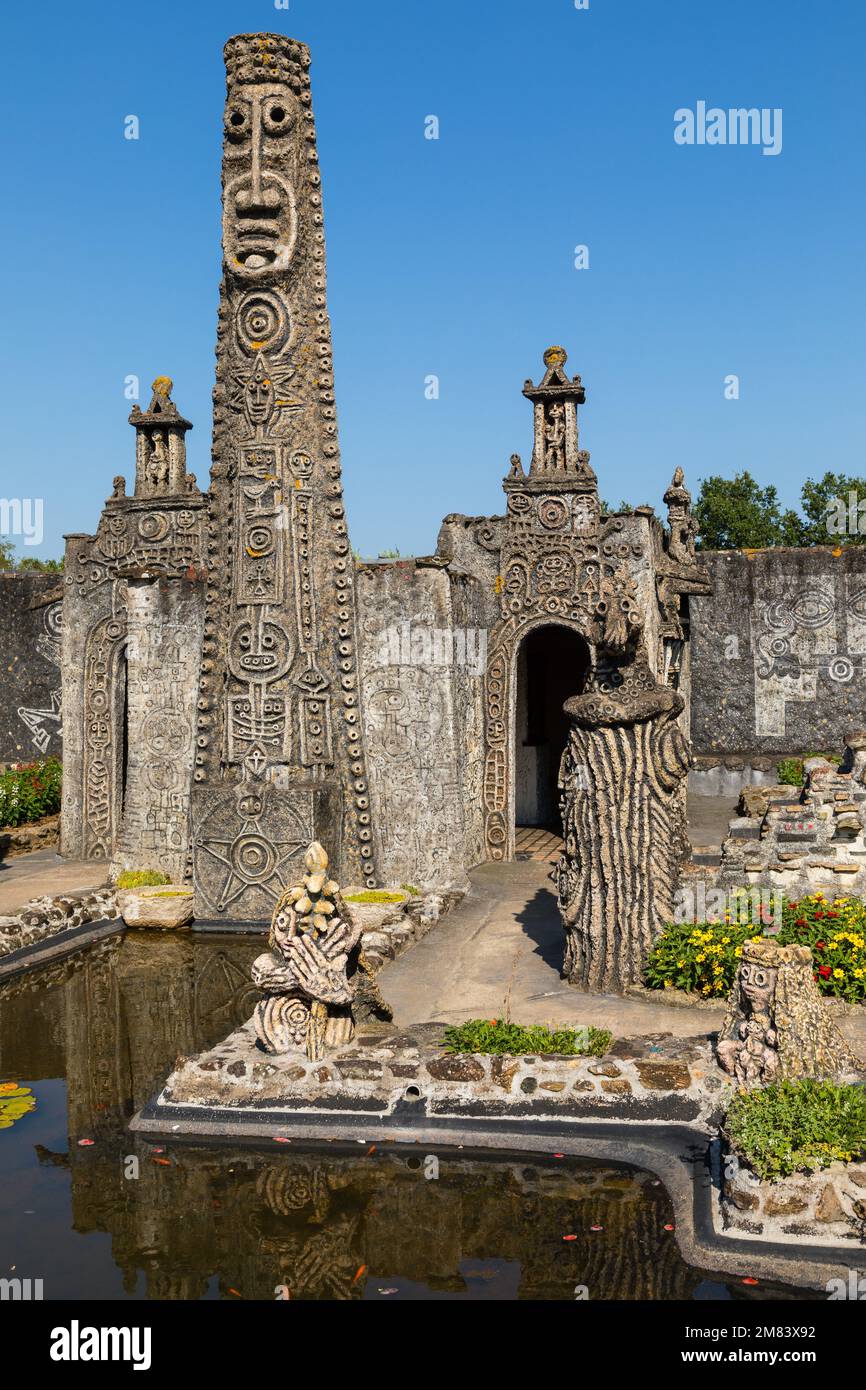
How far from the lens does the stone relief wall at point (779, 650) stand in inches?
766

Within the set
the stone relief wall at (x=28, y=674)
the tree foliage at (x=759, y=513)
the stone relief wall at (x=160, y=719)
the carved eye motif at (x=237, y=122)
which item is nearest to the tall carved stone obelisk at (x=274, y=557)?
the carved eye motif at (x=237, y=122)

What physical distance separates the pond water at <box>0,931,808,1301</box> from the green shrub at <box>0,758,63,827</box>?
883cm

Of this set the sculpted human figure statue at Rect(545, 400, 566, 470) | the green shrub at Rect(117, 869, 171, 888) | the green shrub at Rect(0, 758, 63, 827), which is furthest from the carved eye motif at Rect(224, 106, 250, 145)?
the green shrub at Rect(0, 758, 63, 827)

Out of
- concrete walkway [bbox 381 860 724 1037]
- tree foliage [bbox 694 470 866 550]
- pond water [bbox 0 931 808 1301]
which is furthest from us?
tree foliage [bbox 694 470 866 550]

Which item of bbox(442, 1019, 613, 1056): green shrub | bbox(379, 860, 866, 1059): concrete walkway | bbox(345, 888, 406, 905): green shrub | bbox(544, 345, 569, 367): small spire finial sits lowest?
bbox(379, 860, 866, 1059): concrete walkway

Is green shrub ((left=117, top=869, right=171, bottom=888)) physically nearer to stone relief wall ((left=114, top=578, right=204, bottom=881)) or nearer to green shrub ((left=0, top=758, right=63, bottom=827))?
stone relief wall ((left=114, top=578, right=204, bottom=881))

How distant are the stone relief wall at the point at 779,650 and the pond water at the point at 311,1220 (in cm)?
1377

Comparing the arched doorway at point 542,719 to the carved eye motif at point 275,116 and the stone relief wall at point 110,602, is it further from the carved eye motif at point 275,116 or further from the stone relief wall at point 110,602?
the carved eye motif at point 275,116

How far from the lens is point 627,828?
9.35 metres

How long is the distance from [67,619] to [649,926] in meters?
9.16

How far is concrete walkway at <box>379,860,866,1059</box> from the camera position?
8.67 metres

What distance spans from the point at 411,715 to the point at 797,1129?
7862 millimetres
